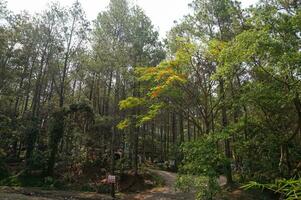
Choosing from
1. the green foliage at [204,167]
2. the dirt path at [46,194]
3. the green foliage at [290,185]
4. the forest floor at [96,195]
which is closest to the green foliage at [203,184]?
the green foliage at [204,167]

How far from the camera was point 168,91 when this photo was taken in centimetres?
1535

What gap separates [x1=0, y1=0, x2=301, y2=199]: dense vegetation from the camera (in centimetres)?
1187

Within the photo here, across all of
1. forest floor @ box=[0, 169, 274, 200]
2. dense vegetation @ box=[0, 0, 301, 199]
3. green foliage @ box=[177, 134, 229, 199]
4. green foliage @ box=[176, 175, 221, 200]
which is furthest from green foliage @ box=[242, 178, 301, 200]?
forest floor @ box=[0, 169, 274, 200]

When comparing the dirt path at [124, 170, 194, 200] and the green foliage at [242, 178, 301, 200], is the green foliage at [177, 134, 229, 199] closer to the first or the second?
the dirt path at [124, 170, 194, 200]

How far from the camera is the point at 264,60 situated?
11.6 metres

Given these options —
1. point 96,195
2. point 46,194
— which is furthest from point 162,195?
point 46,194

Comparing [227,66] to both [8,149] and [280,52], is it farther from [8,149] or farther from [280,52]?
[8,149]

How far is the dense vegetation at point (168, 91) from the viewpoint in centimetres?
1187

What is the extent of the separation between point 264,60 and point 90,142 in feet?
56.2

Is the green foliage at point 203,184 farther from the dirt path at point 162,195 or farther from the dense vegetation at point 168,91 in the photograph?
the dirt path at point 162,195

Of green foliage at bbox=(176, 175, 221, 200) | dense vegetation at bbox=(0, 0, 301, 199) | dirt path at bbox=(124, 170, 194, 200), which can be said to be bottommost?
dirt path at bbox=(124, 170, 194, 200)

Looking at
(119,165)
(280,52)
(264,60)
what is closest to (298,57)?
(280,52)

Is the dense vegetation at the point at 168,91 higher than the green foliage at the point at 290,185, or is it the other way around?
the dense vegetation at the point at 168,91

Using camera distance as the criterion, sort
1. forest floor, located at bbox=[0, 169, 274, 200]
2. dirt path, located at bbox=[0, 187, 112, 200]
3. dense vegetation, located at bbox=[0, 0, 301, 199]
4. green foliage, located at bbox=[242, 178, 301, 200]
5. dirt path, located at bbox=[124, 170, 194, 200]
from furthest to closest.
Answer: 1. dirt path, located at bbox=[124, 170, 194, 200]
2. dirt path, located at bbox=[0, 187, 112, 200]
3. forest floor, located at bbox=[0, 169, 274, 200]
4. dense vegetation, located at bbox=[0, 0, 301, 199]
5. green foliage, located at bbox=[242, 178, 301, 200]
